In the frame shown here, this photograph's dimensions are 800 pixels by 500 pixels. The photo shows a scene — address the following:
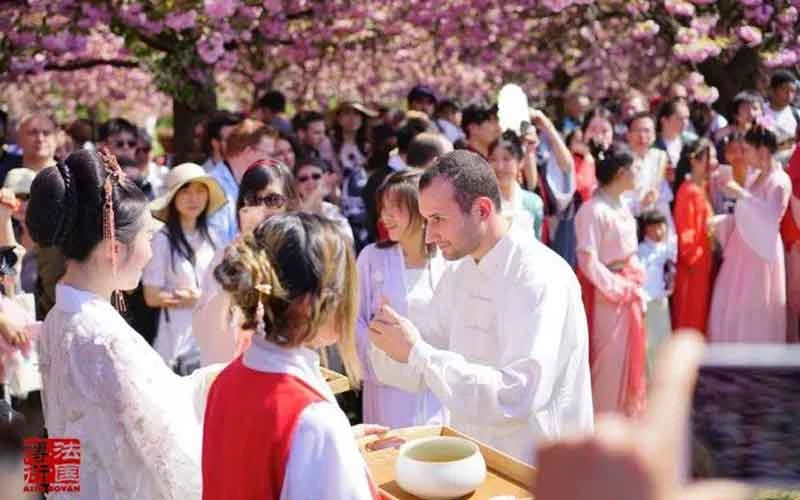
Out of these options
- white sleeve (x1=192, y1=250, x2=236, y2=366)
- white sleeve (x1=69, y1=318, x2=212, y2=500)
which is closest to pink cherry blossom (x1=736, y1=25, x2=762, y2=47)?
white sleeve (x1=192, y1=250, x2=236, y2=366)

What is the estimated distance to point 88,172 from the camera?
2.35 meters

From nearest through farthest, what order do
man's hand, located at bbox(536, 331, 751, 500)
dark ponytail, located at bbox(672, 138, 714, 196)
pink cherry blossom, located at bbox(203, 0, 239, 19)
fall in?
man's hand, located at bbox(536, 331, 751, 500) < dark ponytail, located at bbox(672, 138, 714, 196) < pink cherry blossom, located at bbox(203, 0, 239, 19)

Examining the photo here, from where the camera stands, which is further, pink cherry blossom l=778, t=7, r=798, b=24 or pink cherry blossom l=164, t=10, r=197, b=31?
pink cherry blossom l=778, t=7, r=798, b=24

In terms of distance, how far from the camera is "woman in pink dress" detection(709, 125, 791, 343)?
5.93 m

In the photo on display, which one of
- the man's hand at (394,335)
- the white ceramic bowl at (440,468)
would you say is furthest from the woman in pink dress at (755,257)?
the white ceramic bowl at (440,468)

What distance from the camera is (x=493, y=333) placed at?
2896mm

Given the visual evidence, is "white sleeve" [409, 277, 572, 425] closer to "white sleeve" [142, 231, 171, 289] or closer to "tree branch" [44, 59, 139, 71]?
"white sleeve" [142, 231, 171, 289]

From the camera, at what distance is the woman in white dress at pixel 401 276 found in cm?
389

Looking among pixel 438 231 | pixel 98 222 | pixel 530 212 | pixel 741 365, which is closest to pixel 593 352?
pixel 530 212

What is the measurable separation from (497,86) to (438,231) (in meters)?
10.3

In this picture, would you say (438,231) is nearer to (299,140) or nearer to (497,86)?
(299,140)

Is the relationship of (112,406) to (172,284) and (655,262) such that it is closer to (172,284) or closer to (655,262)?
(172,284)

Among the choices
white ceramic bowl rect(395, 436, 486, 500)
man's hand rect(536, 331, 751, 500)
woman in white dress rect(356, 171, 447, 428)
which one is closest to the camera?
man's hand rect(536, 331, 751, 500)

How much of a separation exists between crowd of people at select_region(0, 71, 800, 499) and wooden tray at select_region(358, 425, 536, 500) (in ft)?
0.46
